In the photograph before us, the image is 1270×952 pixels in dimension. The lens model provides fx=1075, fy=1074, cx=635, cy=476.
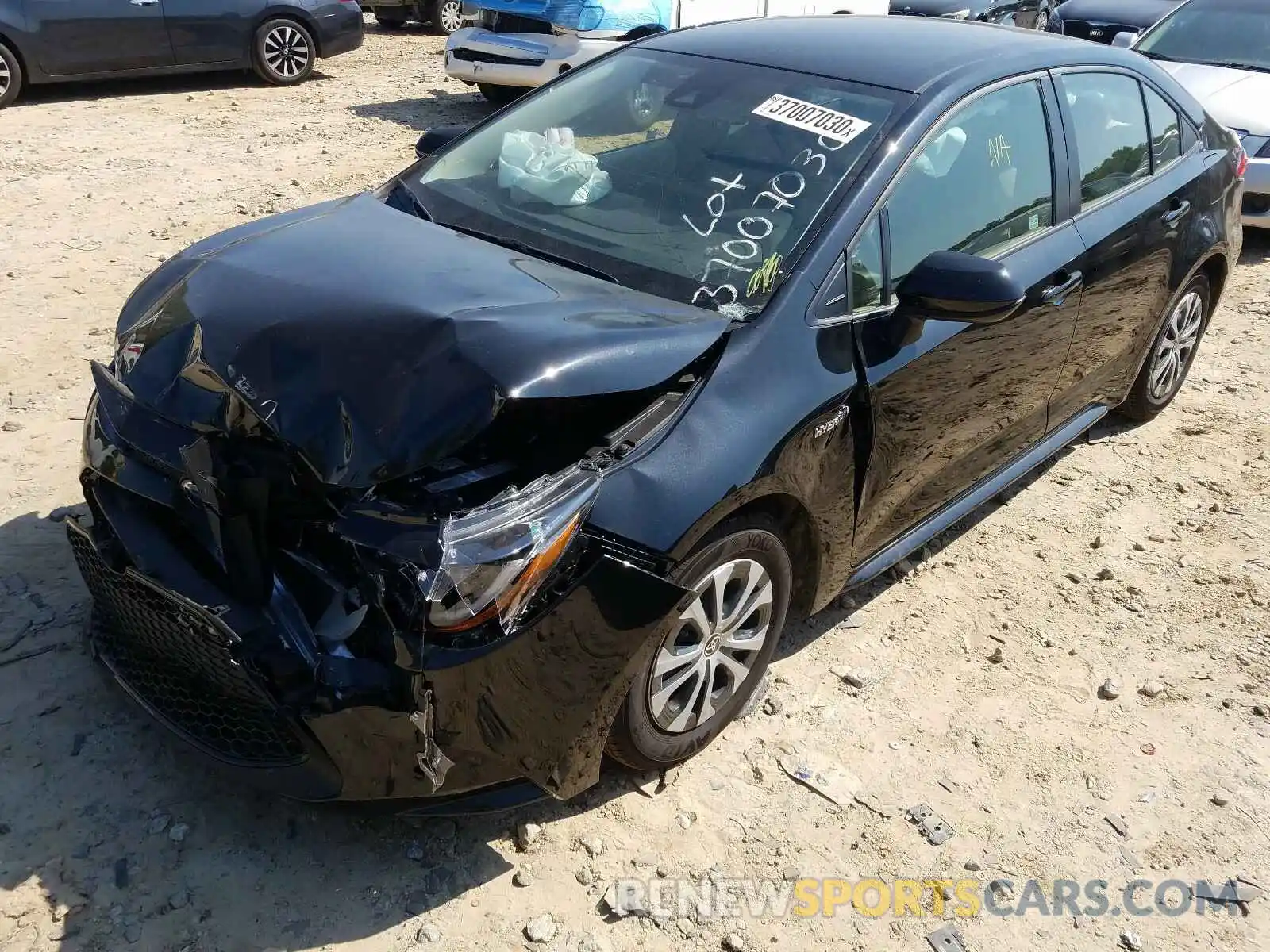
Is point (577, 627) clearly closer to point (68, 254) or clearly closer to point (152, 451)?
point (152, 451)

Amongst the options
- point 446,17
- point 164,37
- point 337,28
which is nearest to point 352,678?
point 164,37

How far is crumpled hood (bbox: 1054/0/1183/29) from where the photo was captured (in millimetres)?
11398

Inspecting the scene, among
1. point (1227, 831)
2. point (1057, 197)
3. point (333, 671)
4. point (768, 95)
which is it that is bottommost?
point (1227, 831)

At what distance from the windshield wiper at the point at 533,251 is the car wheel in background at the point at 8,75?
7.75m

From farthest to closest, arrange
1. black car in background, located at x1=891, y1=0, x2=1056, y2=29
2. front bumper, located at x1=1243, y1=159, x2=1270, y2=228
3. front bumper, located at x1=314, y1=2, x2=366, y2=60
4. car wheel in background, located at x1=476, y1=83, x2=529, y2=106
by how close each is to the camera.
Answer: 1. black car in background, located at x1=891, y1=0, x2=1056, y2=29
2. front bumper, located at x1=314, y1=2, x2=366, y2=60
3. car wheel in background, located at x1=476, y1=83, x2=529, y2=106
4. front bumper, located at x1=1243, y1=159, x2=1270, y2=228

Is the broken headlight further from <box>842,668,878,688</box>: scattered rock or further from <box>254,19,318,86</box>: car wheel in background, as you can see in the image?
<box>254,19,318,86</box>: car wheel in background

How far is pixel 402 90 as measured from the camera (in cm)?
1061

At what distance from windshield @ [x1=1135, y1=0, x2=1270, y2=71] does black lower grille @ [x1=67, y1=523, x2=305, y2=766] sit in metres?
8.28

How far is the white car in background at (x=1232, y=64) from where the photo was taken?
727 centimetres

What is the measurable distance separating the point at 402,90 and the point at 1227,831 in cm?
982

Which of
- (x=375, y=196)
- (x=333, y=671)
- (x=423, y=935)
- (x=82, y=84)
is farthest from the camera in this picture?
(x=82, y=84)

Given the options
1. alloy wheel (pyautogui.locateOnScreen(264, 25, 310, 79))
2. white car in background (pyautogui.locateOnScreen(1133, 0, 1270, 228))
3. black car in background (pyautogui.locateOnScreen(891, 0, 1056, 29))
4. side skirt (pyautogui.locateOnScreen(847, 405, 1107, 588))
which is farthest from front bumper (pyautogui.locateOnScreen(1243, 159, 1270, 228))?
alloy wheel (pyautogui.locateOnScreen(264, 25, 310, 79))

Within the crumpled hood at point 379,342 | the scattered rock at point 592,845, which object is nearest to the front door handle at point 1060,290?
the crumpled hood at point 379,342

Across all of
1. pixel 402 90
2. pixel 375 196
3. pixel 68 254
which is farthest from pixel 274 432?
pixel 402 90
